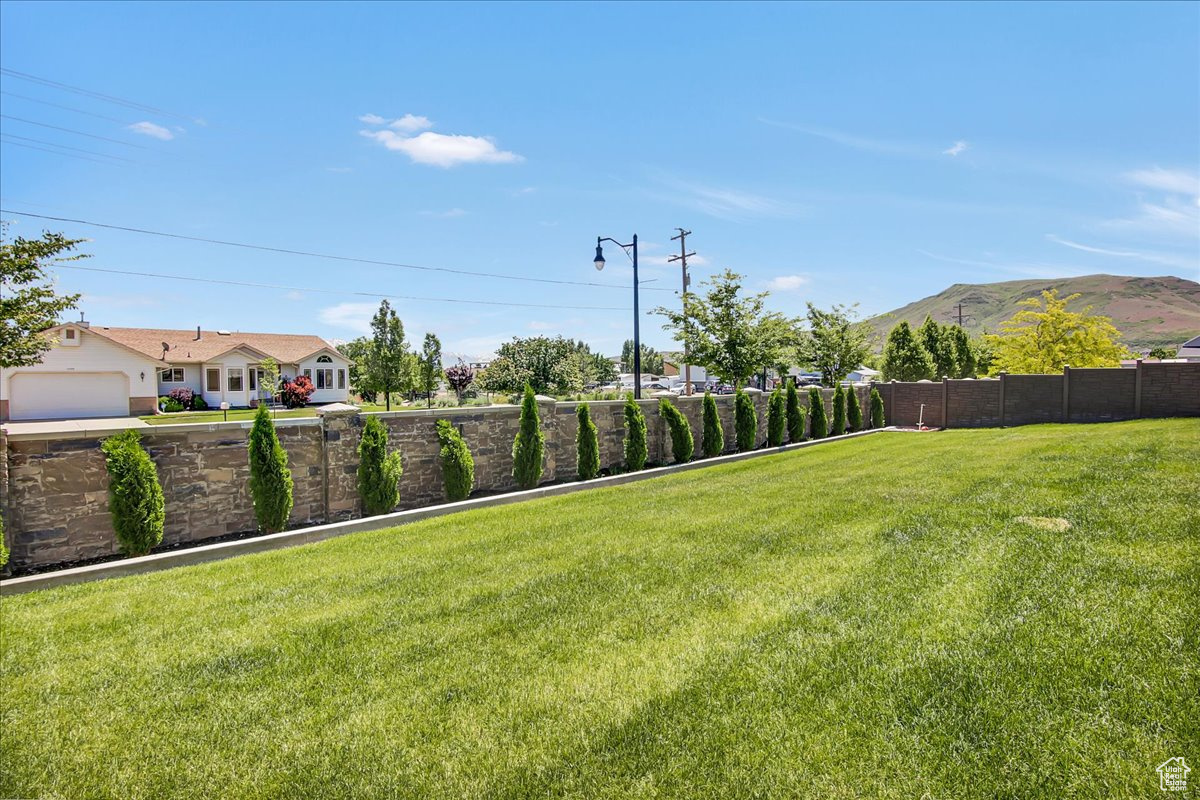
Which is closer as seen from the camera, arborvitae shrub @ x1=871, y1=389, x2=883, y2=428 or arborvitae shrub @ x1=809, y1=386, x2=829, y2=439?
arborvitae shrub @ x1=809, y1=386, x2=829, y2=439

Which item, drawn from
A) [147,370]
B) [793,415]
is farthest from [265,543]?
[147,370]

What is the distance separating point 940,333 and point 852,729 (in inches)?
1779

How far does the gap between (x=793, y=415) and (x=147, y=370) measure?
32981 millimetres

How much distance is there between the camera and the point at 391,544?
667 centimetres

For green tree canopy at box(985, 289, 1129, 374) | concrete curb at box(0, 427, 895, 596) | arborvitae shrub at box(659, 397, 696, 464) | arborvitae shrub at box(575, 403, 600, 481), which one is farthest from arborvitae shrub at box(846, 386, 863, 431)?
arborvitae shrub at box(575, 403, 600, 481)

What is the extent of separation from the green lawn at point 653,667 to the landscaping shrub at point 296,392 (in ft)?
112

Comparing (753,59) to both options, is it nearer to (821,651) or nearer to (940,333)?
(821,651)

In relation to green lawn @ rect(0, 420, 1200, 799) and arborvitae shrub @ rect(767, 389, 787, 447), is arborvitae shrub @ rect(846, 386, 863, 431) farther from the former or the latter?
green lawn @ rect(0, 420, 1200, 799)

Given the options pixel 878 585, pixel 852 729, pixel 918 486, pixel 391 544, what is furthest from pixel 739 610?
pixel 918 486

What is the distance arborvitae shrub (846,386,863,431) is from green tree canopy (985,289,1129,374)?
1091 centimetres

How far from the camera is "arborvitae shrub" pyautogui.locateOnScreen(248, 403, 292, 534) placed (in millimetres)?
7254

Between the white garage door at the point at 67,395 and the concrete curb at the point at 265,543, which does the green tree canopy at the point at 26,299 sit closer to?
the concrete curb at the point at 265,543


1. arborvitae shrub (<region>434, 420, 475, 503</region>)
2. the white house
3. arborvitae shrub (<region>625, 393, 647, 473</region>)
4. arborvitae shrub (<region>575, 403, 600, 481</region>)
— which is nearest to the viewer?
arborvitae shrub (<region>434, 420, 475, 503</region>)

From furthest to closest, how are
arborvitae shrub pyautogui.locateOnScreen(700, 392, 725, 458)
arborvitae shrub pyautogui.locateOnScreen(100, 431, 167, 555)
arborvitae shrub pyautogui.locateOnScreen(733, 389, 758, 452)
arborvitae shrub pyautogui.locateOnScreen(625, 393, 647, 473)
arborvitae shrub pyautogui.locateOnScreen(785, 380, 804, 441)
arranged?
arborvitae shrub pyautogui.locateOnScreen(785, 380, 804, 441)
arborvitae shrub pyautogui.locateOnScreen(733, 389, 758, 452)
arborvitae shrub pyautogui.locateOnScreen(700, 392, 725, 458)
arborvitae shrub pyautogui.locateOnScreen(625, 393, 647, 473)
arborvitae shrub pyautogui.locateOnScreen(100, 431, 167, 555)
